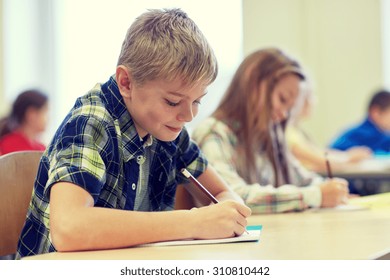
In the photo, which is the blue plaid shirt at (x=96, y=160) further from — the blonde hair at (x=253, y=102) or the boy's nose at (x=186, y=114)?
the blonde hair at (x=253, y=102)

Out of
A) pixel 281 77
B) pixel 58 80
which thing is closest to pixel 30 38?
pixel 58 80

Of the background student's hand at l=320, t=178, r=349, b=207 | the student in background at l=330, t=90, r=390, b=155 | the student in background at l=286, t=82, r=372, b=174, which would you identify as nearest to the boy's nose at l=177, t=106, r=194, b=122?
the background student's hand at l=320, t=178, r=349, b=207

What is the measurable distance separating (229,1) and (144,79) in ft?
10.6

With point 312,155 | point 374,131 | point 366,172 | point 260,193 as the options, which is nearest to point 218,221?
point 260,193

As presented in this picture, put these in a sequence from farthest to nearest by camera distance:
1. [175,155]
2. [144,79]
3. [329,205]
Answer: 1. [329,205]
2. [175,155]
3. [144,79]

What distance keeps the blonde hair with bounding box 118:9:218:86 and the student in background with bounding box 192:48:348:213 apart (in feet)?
2.02

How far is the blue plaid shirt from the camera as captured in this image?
1062 mm

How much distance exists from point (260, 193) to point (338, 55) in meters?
4.25

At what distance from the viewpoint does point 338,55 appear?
5.73 meters

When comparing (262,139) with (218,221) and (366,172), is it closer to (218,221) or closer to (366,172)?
(218,221)

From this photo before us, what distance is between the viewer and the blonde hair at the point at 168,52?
3.70 feet

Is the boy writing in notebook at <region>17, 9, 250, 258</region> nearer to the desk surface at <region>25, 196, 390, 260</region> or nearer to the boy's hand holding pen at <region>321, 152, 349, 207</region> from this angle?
the desk surface at <region>25, 196, 390, 260</region>
